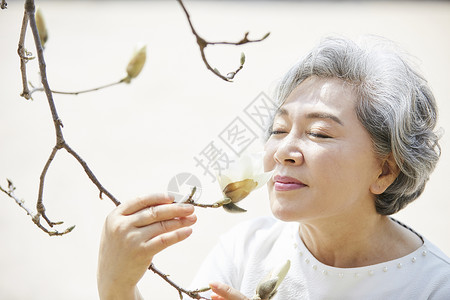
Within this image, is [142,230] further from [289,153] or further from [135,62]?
[289,153]

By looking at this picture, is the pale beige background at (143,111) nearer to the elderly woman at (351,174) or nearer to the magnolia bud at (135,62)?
the elderly woman at (351,174)

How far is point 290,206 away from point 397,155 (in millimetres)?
249

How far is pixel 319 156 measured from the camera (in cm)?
102

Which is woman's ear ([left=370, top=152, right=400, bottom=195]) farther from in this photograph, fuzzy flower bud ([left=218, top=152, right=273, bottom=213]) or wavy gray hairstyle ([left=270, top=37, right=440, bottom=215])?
fuzzy flower bud ([left=218, top=152, right=273, bottom=213])

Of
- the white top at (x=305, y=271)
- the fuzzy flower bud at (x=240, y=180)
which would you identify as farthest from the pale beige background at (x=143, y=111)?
the fuzzy flower bud at (x=240, y=180)

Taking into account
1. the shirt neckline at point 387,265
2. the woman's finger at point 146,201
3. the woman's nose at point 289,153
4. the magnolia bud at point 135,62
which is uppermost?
the magnolia bud at point 135,62

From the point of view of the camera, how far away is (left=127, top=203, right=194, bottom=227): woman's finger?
2.52 ft

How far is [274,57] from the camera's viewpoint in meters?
5.80

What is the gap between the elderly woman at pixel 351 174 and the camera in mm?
1033

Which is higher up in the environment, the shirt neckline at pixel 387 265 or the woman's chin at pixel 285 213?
the woman's chin at pixel 285 213

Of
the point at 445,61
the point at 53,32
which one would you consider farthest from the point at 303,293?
the point at 53,32

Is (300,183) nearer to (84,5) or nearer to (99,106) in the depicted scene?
(99,106)

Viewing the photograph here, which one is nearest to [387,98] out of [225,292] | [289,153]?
[289,153]

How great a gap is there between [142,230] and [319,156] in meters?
0.38
